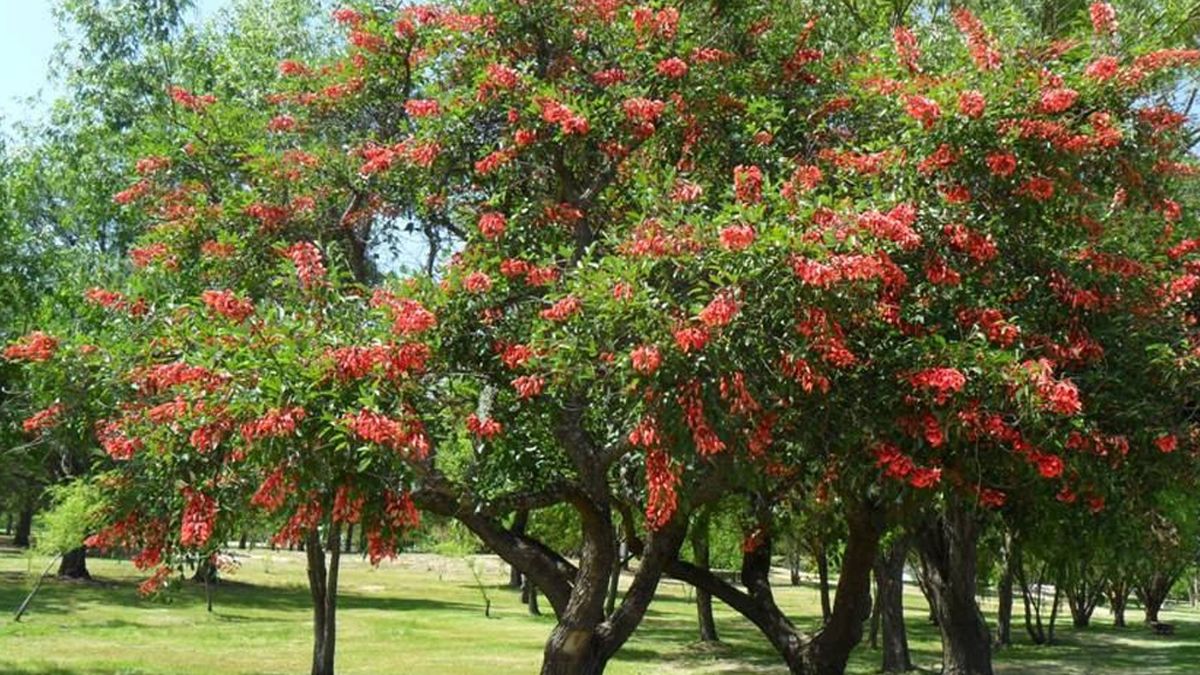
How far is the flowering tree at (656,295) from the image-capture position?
27.5 ft

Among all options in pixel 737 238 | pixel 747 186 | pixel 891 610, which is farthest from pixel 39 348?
pixel 891 610

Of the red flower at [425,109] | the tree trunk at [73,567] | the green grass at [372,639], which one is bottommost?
the green grass at [372,639]

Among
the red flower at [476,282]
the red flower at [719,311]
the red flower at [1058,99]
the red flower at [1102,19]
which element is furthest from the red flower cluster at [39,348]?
the red flower at [1102,19]

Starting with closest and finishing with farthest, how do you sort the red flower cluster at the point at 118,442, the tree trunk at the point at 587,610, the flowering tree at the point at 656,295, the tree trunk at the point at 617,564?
the flowering tree at the point at 656,295 < the red flower cluster at the point at 118,442 < the tree trunk at the point at 587,610 < the tree trunk at the point at 617,564

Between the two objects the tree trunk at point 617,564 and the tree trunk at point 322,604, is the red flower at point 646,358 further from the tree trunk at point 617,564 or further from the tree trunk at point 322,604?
the tree trunk at point 322,604

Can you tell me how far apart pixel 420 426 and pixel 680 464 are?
6.84ft

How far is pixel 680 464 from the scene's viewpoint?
28.3 ft

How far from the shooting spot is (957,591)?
19266 mm

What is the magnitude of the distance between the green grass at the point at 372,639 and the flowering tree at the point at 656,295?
6944mm

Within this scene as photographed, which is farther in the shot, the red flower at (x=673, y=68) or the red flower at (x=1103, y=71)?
the red flower at (x=673, y=68)

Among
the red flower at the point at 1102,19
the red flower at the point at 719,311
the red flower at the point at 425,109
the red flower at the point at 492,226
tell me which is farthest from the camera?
the red flower at the point at 425,109

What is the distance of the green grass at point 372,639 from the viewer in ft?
87.7

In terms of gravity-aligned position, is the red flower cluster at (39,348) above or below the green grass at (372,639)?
above

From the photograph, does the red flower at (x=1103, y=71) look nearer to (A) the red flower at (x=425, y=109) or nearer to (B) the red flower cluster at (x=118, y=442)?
(A) the red flower at (x=425, y=109)
